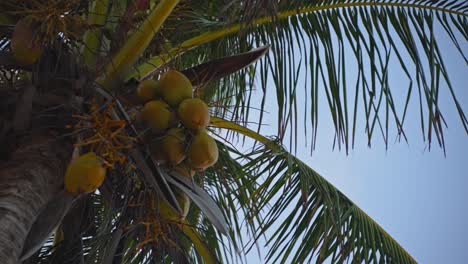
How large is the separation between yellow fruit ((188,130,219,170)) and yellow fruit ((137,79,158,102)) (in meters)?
0.19

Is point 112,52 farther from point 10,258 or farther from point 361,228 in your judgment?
point 361,228

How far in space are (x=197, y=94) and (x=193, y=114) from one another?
321mm

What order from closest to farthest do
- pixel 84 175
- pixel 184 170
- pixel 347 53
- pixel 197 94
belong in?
pixel 84 175
pixel 184 170
pixel 197 94
pixel 347 53

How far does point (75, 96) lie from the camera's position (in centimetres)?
180

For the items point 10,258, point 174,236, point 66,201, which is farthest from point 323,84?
point 10,258

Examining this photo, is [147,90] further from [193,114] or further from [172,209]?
[172,209]

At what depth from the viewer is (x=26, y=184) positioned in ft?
5.27

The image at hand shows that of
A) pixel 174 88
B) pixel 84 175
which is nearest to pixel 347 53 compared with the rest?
pixel 174 88

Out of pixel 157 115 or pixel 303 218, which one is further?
pixel 303 218

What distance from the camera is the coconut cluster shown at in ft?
5.57

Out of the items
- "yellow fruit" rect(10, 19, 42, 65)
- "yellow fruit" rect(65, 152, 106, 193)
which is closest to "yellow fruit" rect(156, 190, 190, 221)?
"yellow fruit" rect(65, 152, 106, 193)

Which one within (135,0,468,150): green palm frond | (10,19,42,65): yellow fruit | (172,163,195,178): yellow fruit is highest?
(135,0,468,150): green palm frond

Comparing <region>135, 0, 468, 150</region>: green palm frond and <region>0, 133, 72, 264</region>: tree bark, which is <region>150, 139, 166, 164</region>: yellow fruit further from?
<region>135, 0, 468, 150</region>: green palm frond

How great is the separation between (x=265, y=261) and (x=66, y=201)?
1.32 metres
